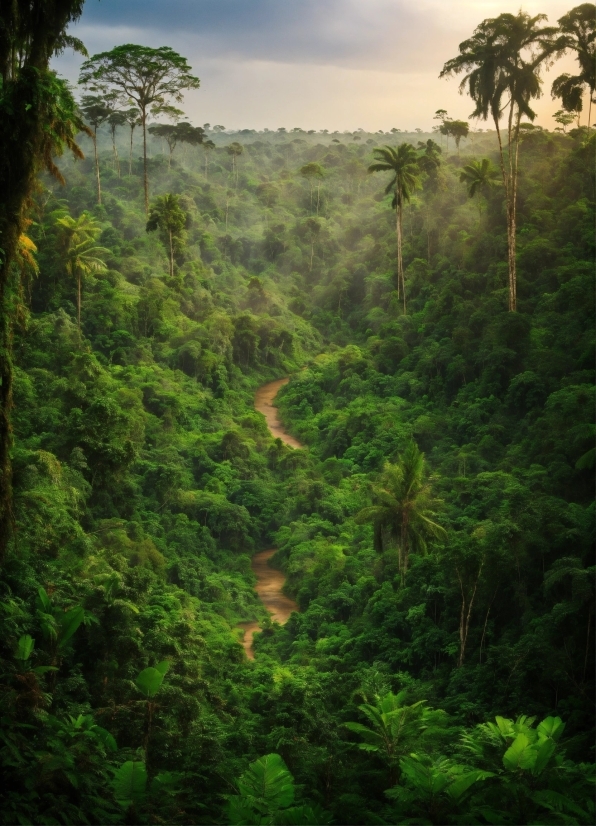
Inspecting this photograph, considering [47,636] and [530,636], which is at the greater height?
[47,636]

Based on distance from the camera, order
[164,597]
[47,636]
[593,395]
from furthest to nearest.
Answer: [593,395] → [164,597] → [47,636]

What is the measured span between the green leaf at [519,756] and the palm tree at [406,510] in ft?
40.7

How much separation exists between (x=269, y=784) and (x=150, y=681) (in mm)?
3690

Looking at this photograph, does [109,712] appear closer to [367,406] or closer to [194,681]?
[194,681]

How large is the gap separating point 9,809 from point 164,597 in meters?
11.1

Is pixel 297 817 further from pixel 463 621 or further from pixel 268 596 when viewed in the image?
pixel 268 596

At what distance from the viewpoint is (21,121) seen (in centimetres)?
1226

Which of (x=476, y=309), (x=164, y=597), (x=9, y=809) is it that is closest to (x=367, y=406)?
(x=476, y=309)

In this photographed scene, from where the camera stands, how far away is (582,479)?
20.7 metres

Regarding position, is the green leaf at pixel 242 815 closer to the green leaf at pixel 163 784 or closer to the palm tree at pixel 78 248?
the green leaf at pixel 163 784

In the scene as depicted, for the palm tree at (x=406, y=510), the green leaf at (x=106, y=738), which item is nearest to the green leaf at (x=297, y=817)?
the green leaf at (x=106, y=738)

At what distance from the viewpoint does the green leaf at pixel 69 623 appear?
13.1m

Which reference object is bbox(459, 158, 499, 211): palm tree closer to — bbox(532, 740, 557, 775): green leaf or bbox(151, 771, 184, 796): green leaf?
bbox(532, 740, 557, 775): green leaf

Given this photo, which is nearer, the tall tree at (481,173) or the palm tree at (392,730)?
the palm tree at (392,730)
